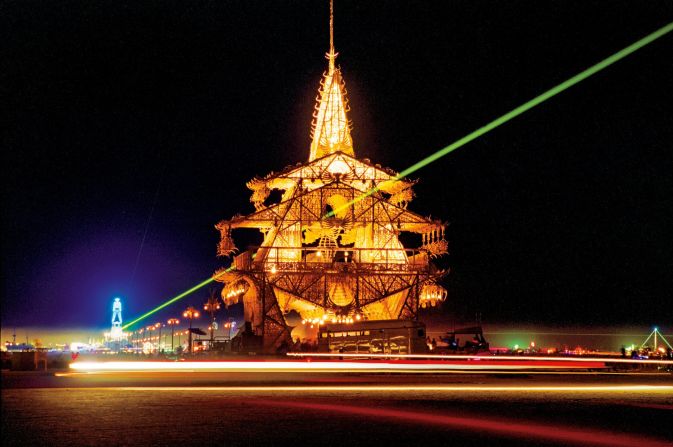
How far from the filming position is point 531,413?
1593 cm

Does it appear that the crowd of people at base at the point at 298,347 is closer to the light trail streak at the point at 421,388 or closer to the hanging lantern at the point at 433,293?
the hanging lantern at the point at 433,293

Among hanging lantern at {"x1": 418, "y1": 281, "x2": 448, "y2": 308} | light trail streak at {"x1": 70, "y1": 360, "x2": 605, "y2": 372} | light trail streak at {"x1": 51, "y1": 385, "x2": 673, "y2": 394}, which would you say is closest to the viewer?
light trail streak at {"x1": 51, "y1": 385, "x2": 673, "y2": 394}

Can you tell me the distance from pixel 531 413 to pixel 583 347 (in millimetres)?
58523

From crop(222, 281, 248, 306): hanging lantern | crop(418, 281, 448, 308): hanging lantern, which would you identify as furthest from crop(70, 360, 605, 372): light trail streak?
crop(418, 281, 448, 308): hanging lantern

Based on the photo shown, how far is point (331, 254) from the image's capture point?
58156mm

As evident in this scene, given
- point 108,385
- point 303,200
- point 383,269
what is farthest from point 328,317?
point 108,385

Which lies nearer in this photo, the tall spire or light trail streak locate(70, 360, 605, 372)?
light trail streak locate(70, 360, 605, 372)

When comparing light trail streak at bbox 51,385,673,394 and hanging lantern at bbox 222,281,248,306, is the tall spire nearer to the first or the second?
hanging lantern at bbox 222,281,248,306

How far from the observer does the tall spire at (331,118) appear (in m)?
65.0

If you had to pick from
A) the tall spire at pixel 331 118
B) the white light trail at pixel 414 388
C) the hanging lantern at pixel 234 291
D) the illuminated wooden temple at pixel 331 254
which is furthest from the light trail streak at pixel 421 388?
the tall spire at pixel 331 118

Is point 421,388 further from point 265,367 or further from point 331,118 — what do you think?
point 331,118

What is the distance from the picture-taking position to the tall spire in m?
65.0

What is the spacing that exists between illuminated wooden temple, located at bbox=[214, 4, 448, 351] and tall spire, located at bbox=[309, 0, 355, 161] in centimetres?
221

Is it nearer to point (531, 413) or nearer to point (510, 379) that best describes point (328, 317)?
point (510, 379)
